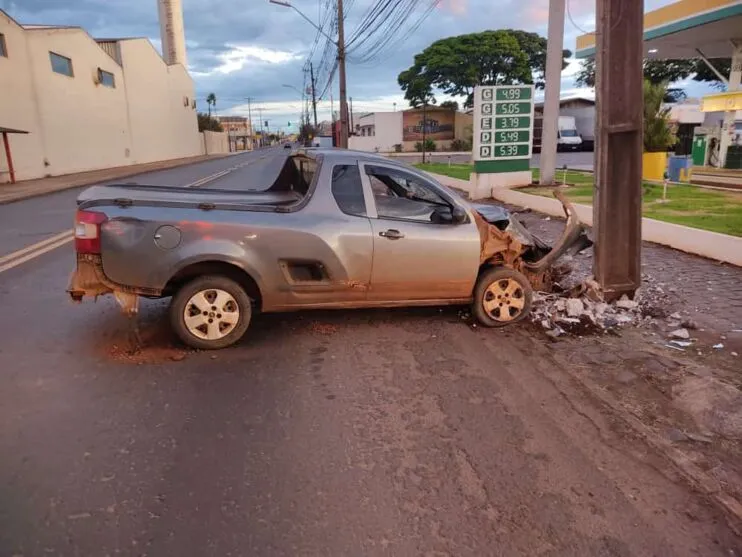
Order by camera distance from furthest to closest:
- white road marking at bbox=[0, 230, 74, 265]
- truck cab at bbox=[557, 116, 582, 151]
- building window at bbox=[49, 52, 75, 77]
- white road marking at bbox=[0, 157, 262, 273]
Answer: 1. truck cab at bbox=[557, 116, 582, 151]
2. building window at bbox=[49, 52, 75, 77]
3. white road marking at bbox=[0, 230, 74, 265]
4. white road marking at bbox=[0, 157, 262, 273]

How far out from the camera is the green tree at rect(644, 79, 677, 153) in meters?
18.0

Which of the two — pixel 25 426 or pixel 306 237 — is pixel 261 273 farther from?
pixel 25 426

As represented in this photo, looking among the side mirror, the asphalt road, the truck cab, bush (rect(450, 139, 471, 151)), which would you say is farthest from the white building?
the truck cab

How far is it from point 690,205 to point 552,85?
6.77 metres

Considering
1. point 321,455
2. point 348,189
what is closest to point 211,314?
point 348,189

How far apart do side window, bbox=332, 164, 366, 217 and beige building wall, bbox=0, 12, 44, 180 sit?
26565 mm

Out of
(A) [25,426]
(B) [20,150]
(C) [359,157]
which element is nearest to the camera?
(A) [25,426]

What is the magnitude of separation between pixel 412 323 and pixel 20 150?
1138 inches

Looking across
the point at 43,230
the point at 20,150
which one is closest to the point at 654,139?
the point at 43,230

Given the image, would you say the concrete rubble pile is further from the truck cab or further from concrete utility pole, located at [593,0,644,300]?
the truck cab

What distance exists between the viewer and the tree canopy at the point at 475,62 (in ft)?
197

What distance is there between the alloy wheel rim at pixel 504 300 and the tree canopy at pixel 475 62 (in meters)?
58.3

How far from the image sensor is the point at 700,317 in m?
6.09

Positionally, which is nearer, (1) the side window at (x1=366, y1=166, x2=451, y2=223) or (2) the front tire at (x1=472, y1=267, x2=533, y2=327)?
(1) the side window at (x1=366, y1=166, x2=451, y2=223)
